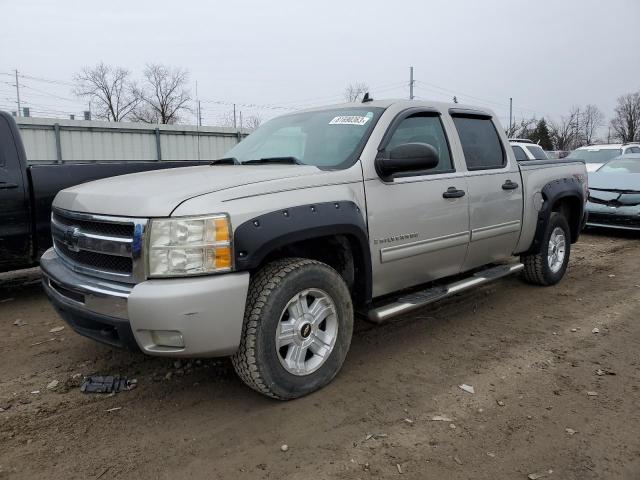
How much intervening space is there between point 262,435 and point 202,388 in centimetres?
73

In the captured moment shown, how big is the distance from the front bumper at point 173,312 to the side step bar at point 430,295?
3.78 feet

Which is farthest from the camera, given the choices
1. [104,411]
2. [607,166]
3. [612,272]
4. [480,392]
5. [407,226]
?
[607,166]

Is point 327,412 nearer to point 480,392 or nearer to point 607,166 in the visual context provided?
point 480,392

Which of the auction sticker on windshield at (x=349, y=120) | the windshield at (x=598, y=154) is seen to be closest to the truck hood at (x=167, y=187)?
the auction sticker on windshield at (x=349, y=120)

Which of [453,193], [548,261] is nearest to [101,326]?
[453,193]

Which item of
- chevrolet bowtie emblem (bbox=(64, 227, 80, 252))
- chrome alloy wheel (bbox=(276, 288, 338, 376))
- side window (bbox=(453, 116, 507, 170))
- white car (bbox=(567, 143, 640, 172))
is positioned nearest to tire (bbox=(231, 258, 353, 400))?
chrome alloy wheel (bbox=(276, 288, 338, 376))

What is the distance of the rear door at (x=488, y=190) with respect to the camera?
438 centimetres

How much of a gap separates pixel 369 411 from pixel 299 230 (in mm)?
1158

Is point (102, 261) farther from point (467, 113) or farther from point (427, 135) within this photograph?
point (467, 113)

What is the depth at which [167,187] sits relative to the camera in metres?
2.93

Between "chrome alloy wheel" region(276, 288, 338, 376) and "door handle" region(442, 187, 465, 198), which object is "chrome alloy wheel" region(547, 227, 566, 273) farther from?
"chrome alloy wheel" region(276, 288, 338, 376)

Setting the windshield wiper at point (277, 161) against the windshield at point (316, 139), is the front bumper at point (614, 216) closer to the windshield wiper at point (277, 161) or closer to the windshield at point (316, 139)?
the windshield at point (316, 139)

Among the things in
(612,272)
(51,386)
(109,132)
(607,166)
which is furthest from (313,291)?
(109,132)

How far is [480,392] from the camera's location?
129 inches
